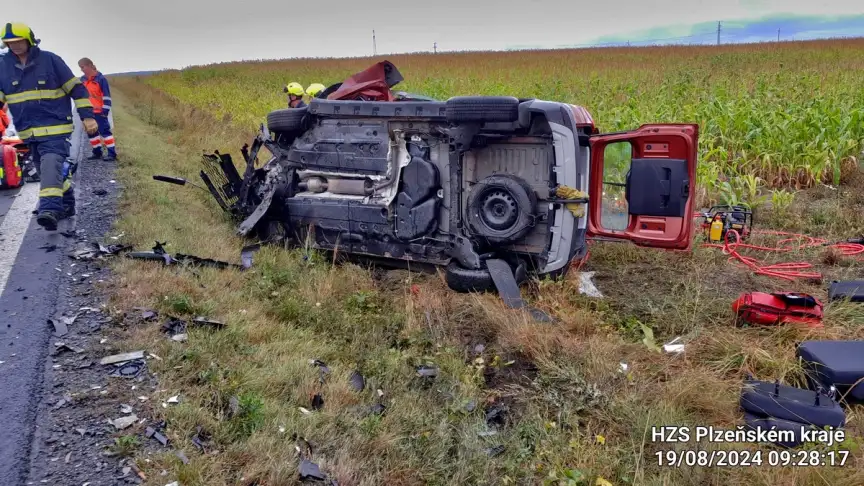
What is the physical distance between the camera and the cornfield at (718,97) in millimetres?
6676

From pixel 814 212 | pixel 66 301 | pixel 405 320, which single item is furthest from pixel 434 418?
pixel 814 212

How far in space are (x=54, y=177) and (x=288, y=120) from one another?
2.27 meters

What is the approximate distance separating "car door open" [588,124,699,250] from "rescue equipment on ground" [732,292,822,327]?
60cm

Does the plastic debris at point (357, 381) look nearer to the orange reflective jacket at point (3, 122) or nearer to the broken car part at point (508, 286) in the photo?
the broken car part at point (508, 286)

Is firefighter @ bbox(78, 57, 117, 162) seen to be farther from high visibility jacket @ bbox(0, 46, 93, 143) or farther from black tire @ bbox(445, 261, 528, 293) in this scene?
black tire @ bbox(445, 261, 528, 293)

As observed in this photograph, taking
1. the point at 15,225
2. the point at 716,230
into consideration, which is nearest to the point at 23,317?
the point at 15,225

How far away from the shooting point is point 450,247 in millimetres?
4547

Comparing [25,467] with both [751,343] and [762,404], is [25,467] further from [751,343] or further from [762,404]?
[751,343]

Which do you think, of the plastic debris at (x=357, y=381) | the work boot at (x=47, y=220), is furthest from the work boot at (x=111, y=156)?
the plastic debris at (x=357, y=381)

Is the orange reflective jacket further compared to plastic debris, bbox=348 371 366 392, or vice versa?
the orange reflective jacket

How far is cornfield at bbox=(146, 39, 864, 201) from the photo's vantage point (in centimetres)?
668

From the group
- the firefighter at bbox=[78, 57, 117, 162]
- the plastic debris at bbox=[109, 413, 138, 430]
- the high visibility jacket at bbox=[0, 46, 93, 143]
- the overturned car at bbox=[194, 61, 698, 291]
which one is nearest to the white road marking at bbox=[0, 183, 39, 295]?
the high visibility jacket at bbox=[0, 46, 93, 143]

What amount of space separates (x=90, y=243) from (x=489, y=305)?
335cm

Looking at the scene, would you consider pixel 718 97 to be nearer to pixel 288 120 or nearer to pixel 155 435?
pixel 288 120
